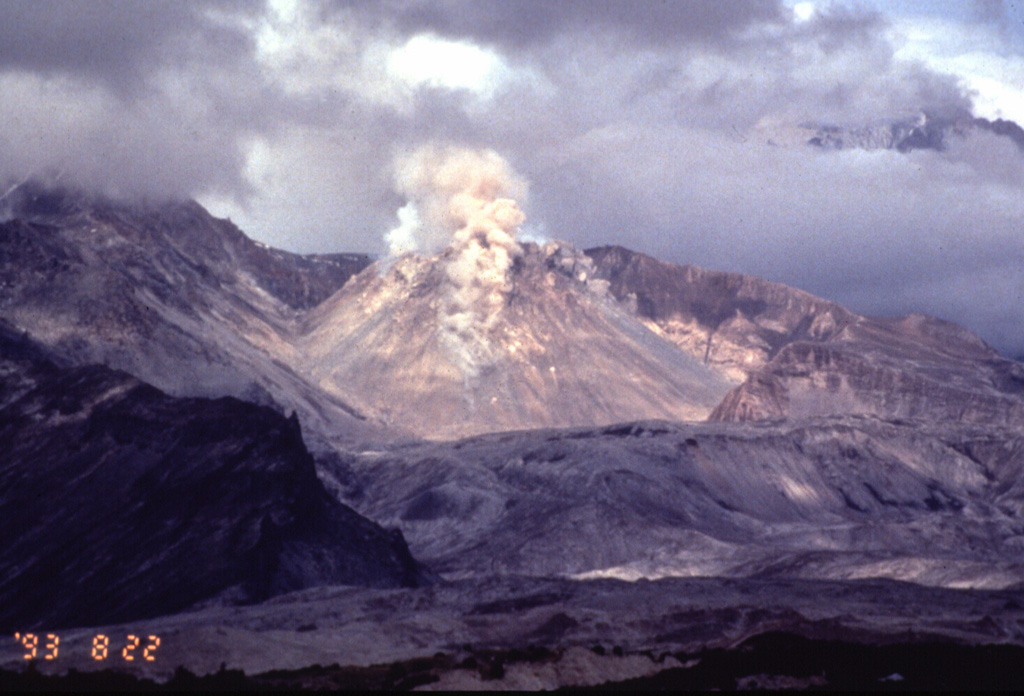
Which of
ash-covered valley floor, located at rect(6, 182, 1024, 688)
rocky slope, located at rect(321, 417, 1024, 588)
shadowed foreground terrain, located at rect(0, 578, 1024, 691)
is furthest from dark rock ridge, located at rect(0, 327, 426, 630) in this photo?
rocky slope, located at rect(321, 417, 1024, 588)

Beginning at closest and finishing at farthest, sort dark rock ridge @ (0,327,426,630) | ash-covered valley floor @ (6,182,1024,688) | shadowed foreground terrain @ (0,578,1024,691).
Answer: shadowed foreground terrain @ (0,578,1024,691), ash-covered valley floor @ (6,182,1024,688), dark rock ridge @ (0,327,426,630)

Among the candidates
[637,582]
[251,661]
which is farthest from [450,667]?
[637,582]

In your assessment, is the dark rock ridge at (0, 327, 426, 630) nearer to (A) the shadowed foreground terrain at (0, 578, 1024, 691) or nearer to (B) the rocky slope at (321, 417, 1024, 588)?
(A) the shadowed foreground terrain at (0, 578, 1024, 691)

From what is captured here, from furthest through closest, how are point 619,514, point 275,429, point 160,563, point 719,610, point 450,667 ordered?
point 619,514, point 275,429, point 160,563, point 719,610, point 450,667

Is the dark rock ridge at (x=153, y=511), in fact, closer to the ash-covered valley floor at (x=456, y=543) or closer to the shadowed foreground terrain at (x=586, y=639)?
the ash-covered valley floor at (x=456, y=543)

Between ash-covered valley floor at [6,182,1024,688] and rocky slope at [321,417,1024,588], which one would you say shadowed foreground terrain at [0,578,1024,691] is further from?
rocky slope at [321,417,1024,588]

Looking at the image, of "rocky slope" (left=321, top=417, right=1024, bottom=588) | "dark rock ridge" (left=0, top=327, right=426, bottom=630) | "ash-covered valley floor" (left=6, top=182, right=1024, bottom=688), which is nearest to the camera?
"ash-covered valley floor" (left=6, top=182, right=1024, bottom=688)

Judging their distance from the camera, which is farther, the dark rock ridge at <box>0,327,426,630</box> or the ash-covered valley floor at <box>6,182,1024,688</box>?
the dark rock ridge at <box>0,327,426,630</box>

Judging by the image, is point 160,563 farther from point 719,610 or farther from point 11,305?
point 11,305
